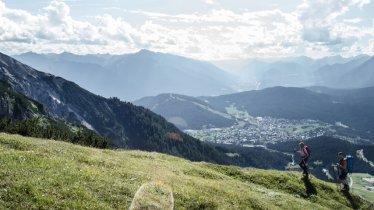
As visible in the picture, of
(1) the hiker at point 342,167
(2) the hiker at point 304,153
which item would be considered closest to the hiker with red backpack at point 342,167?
(1) the hiker at point 342,167

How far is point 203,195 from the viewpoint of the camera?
1309 inches

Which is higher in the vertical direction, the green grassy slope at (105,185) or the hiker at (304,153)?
the hiker at (304,153)

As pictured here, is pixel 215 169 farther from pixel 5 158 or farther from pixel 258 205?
pixel 5 158

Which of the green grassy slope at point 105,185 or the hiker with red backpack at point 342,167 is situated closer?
the green grassy slope at point 105,185

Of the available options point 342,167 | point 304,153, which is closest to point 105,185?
point 304,153

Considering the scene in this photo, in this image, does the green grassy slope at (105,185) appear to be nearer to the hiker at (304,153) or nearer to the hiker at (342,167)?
the hiker at (342,167)

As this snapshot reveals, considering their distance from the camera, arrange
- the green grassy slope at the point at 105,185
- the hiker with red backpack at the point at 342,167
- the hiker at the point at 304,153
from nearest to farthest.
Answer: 1. the green grassy slope at the point at 105,185
2. the hiker with red backpack at the point at 342,167
3. the hiker at the point at 304,153

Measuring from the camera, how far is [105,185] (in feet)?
96.7

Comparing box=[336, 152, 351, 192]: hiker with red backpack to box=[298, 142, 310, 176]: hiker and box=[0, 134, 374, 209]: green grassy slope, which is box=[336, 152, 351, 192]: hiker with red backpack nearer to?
box=[0, 134, 374, 209]: green grassy slope

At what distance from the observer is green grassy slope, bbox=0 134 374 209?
984 inches

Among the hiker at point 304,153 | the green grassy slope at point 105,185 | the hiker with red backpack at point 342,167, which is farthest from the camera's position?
the hiker at point 304,153

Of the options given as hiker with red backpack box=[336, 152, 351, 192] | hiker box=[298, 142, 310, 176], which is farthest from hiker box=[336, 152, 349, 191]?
hiker box=[298, 142, 310, 176]

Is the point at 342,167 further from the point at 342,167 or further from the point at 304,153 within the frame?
the point at 304,153

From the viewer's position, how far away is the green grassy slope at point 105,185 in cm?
2500
